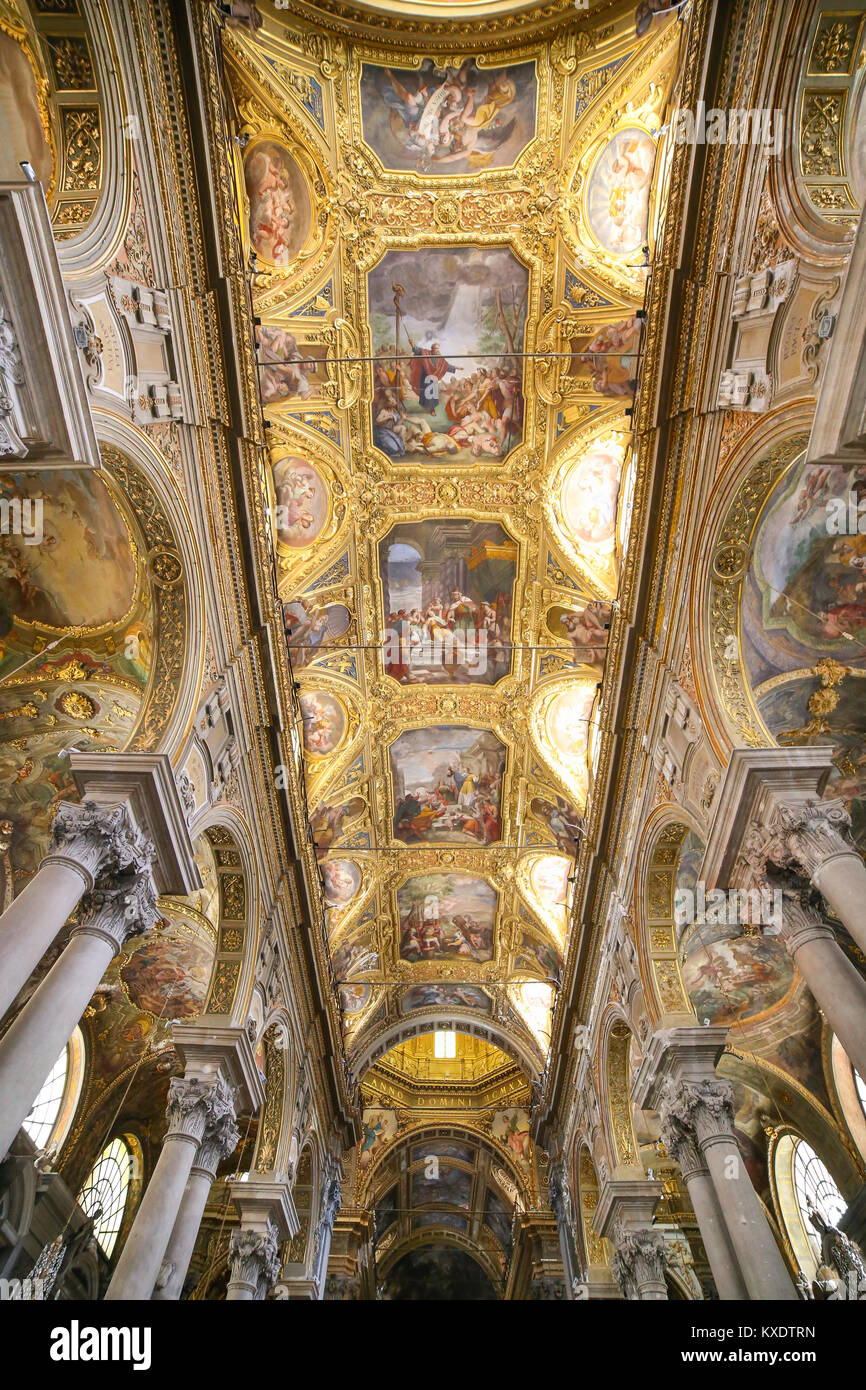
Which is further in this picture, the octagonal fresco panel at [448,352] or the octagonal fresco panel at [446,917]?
the octagonal fresco panel at [446,917]

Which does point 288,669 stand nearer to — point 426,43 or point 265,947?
point 265,947

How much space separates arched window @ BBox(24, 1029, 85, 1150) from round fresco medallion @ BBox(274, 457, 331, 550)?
10332 millimetres

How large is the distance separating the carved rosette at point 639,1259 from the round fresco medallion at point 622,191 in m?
16.2

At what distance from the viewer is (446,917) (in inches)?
910

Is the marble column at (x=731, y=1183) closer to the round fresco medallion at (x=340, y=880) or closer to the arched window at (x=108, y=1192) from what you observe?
the round fresco medallion at (x=340, y=880)

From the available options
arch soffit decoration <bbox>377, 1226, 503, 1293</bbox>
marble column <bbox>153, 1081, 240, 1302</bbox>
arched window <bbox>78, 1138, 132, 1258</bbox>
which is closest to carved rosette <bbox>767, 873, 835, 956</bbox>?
marble column <bbox>153, 1081, 240, 1302</bbox>

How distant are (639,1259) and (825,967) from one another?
9261mm

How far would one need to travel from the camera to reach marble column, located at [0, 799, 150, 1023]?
710 centimetres

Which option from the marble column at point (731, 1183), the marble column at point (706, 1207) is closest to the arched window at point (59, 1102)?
the marble column at point (706, 1207)

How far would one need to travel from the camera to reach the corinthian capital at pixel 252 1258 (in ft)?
45.1

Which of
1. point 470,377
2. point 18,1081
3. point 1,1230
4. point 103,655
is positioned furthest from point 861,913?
point 1,1230

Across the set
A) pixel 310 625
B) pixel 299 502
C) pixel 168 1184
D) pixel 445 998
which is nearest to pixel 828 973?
pixel 168 1184

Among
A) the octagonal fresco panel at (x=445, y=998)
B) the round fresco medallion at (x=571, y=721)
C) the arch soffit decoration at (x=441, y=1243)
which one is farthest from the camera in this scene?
the arch soffit decoration at (x=441, y=1243)

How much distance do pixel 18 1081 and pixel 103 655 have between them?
5.62 meters
